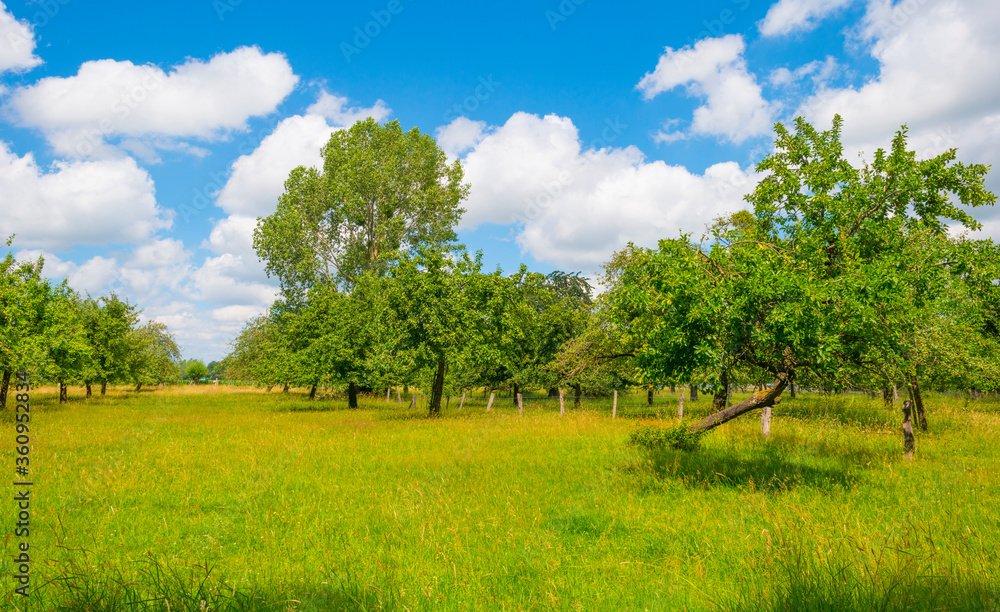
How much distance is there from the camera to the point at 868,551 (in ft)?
18.9

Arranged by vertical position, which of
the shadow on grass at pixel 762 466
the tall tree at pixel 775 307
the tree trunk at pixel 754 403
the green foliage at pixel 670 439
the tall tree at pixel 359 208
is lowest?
the shadow on grass at pixel 762 466

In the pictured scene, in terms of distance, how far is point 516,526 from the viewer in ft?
23.6

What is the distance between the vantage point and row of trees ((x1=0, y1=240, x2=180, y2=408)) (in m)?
21.8

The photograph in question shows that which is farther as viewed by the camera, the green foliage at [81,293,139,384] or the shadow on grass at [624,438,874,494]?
the green foliage at [81,293,139,384]

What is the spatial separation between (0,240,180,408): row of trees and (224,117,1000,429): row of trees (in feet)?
37.1

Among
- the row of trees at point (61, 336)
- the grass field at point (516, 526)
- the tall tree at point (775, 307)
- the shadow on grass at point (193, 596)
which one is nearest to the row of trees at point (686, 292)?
the tall tree at point (775, 307)

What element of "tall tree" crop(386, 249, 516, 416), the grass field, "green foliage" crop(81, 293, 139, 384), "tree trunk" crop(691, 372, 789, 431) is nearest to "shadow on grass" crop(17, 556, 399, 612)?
the grass field

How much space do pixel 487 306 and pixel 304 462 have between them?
14234 mm

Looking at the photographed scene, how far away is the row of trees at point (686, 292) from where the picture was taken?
8.50 metres

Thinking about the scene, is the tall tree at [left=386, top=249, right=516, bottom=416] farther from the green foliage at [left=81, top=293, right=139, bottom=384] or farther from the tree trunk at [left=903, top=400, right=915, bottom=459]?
the green foliage at [left=81, top=293, right=139, bottom=384]

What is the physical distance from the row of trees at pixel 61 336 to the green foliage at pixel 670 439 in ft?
83.3

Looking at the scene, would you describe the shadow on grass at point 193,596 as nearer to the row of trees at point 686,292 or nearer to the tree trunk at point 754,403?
the row of trees at point 686,292

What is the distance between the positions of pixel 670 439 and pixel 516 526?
23.5 feet

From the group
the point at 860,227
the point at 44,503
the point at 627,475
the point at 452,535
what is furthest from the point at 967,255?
the point at 44,503
